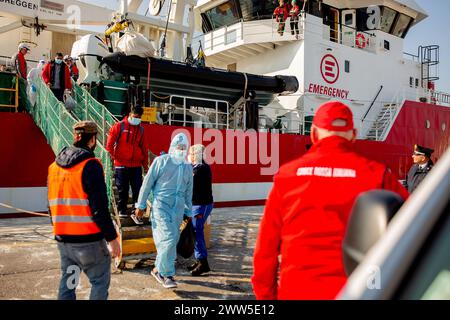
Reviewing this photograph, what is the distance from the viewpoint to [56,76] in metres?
7.57

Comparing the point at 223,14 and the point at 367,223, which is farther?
the point at 223,14

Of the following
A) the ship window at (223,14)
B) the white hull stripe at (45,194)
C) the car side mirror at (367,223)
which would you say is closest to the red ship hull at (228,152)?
the white hull stripe at (45,194)

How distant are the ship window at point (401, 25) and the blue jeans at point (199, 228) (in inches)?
519

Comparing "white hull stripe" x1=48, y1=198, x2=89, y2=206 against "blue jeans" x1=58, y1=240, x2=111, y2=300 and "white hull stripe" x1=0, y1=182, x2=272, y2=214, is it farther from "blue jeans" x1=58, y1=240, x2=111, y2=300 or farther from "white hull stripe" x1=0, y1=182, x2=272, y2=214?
"white hull stripe" x1=0, y1=182, x2=272, y2=214

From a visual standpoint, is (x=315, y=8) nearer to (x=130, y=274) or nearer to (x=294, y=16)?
(x=294, y=16)

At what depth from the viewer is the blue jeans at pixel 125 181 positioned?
4730 millimetres

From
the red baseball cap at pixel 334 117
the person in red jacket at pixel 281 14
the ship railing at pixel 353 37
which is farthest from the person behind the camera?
the ship railing at pixel 353 37

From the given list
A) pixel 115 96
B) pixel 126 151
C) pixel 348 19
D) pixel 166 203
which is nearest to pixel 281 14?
pixel 348 19

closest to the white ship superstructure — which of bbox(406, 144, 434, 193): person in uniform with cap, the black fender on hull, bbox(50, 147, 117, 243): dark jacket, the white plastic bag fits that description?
the black fender on hull

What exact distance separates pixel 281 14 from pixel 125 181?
9.04m

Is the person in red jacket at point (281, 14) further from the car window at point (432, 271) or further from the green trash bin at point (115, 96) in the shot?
the car window at point (432, 271)

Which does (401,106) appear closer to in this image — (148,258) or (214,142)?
(214,142)
